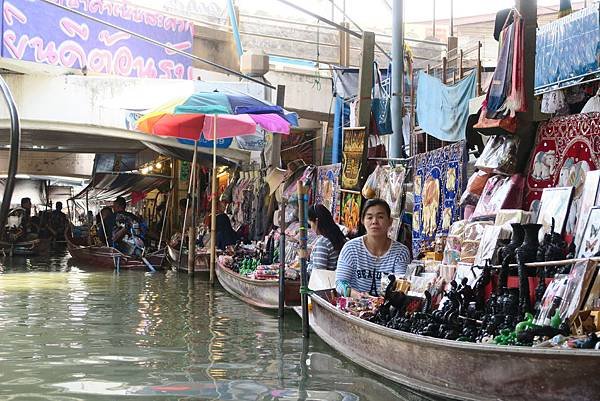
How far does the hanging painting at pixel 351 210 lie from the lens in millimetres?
10391

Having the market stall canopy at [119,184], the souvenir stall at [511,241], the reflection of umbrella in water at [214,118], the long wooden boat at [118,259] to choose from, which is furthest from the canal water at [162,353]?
the market stall canopy at [119,184]

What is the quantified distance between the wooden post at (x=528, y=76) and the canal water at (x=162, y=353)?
2.32 meters

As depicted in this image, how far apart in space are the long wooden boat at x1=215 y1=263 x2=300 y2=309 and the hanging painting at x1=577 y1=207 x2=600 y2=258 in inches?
167

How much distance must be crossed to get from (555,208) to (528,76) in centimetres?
126

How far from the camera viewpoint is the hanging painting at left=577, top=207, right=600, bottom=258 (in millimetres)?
5617

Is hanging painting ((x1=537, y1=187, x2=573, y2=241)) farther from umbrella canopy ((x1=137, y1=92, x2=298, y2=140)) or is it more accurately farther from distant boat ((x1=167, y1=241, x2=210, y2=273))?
distant boat ((x1=167, y1=241, x2=210, y2=273))

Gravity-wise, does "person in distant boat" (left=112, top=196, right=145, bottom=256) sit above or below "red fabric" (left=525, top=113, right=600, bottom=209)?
below

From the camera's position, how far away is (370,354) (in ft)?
19.5

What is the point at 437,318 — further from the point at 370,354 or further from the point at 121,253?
the point at 121,253

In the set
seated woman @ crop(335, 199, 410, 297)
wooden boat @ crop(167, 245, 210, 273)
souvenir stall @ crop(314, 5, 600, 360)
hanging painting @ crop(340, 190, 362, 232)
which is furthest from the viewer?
wooden boat @ crop(167, 245, 210, 273)

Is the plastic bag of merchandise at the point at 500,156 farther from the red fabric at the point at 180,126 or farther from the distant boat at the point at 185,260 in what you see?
the distant boat at the point at 185,260

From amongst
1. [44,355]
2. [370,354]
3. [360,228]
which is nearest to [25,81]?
[360,228]

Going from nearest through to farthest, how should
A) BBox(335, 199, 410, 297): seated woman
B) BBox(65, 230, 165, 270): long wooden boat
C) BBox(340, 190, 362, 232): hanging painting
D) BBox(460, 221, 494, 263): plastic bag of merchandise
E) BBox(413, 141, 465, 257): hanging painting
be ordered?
1. BBox(460, 221, 494, 263): plastic bag of merchandise
2. BBox(335, 199, 410, 297): seated woman
3. BBox(413, 141, 465, 257): hanging painting
4. BBox(340, 190, 362, 232): hanging painting
5. BBox(65, 230, 165, 270): long wooden boat

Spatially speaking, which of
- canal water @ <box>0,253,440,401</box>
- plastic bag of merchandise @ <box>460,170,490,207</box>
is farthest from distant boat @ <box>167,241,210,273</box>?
plastic bag of merchandise @ <box>460,170,490,207</box>
